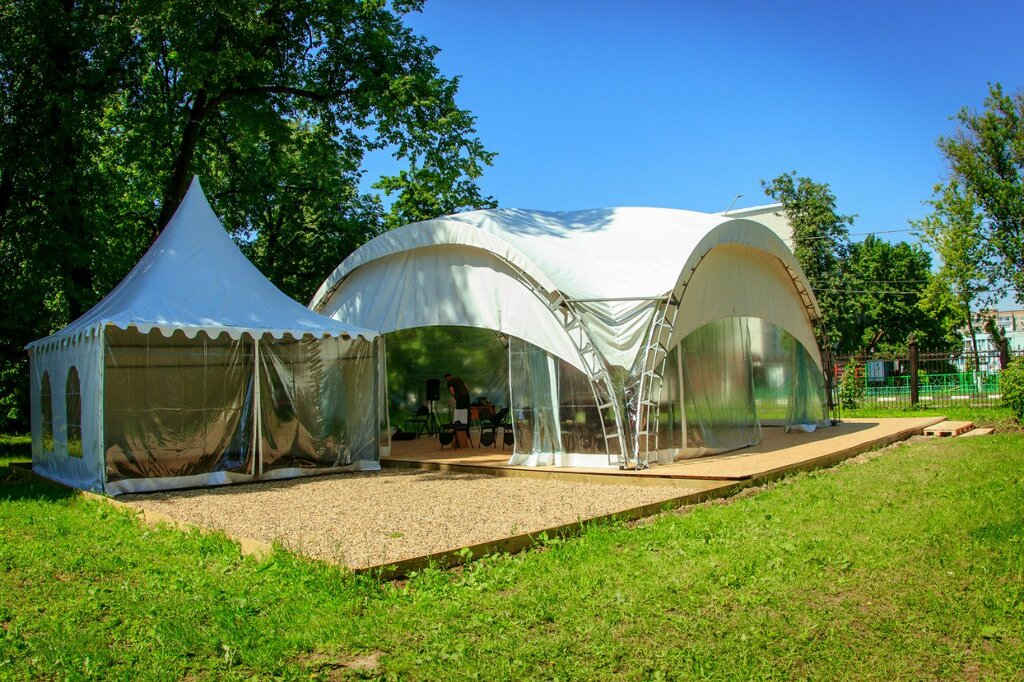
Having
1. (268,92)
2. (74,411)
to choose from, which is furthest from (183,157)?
(74,411)

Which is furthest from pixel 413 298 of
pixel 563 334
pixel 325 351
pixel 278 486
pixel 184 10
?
pixel 184 10

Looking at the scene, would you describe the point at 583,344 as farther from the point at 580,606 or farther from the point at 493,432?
the point at 580,606

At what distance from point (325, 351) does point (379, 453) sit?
5.85 feet

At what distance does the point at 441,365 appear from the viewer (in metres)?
17.7

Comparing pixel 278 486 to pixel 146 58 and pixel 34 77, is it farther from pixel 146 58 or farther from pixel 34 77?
pixel 146 58

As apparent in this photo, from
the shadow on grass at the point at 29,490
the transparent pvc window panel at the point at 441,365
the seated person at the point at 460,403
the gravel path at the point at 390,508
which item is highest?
the transparent pvc window panel at the point at 441,365

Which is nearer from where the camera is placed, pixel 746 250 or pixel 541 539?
pixel 541 539

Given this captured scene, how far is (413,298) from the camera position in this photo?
41.9ft

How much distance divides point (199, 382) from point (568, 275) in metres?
4.96

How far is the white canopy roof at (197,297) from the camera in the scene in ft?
32.3

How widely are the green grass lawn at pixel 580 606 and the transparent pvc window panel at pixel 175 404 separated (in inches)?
110

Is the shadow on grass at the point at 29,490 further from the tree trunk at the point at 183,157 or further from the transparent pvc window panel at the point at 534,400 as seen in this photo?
the tree trunk at the point at 183,157

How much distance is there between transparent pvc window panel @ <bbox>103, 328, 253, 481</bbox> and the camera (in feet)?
31.6

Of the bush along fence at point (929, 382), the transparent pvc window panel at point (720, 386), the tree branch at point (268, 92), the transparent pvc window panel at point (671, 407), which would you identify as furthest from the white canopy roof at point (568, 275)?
A: the bush along fence at point (929, 382)
